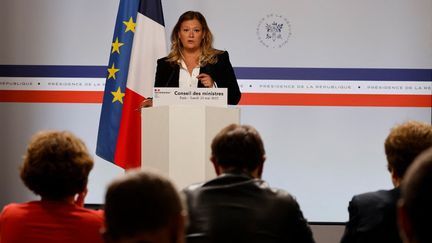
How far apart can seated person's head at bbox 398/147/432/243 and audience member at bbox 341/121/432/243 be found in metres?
1.34

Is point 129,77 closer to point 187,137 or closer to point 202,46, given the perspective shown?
point 202,46

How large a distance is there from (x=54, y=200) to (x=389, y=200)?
1.15 meters

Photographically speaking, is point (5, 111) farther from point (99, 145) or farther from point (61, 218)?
point (61, 218)

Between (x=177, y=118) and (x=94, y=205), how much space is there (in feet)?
6.85

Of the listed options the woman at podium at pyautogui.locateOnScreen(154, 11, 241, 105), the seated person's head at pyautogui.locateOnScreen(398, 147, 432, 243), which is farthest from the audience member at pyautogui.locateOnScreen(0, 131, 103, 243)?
the woman at podium at pyautogui.locateOnScreen(154, 11, 241, 105)

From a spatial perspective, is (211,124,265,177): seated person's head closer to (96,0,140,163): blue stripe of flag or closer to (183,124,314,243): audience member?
(183,124,314,243): audience member

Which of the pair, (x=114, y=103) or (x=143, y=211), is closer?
(x=143, y=211)

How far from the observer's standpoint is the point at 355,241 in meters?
2.46

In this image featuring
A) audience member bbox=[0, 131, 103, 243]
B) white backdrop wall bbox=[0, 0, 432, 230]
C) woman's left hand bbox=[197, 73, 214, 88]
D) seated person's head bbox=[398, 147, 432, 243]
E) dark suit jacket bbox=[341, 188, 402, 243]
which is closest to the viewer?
seated person's head bbox=[398, 147, 432, 243]

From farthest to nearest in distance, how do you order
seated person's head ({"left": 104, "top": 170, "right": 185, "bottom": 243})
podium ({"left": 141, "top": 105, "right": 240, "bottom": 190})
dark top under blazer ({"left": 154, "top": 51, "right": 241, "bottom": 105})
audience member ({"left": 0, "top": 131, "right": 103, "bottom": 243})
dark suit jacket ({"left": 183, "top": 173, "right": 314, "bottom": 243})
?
dark top under blazer ({"left": 154, "top": 51, "right": 241, "bottom": 105}), podium ({"left": 141, "top": 105, "right": 240, "bottom": 190}), dark suit jacket ({"left": 183, "top": 173, "right": 314, "bottom": 243}), audience member ({"left": 0, "top": 131, "right": 103, "bottom": 243}), seated person's head ({"left": 104, "top": 170, "right": 185, "bottom": 243})

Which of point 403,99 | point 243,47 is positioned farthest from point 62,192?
point 403,99

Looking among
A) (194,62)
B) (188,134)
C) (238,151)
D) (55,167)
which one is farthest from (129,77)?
(55,167)

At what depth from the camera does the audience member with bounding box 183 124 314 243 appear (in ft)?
7.32

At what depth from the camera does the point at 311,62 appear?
19.0 ft
